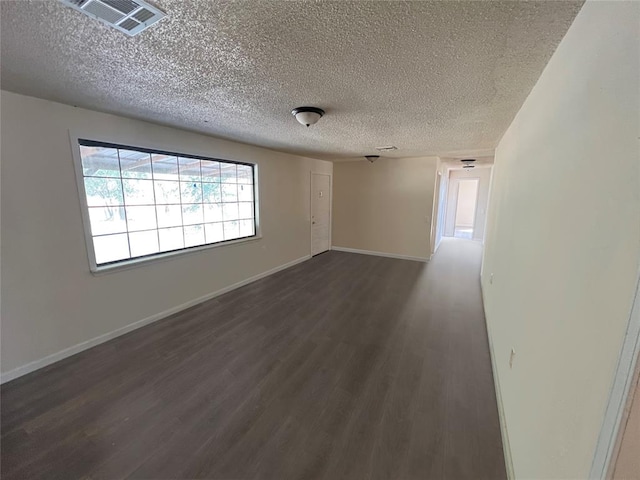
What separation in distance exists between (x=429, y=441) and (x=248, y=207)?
12.9 ft

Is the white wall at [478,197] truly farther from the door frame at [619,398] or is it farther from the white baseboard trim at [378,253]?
the door frame at [619,398]

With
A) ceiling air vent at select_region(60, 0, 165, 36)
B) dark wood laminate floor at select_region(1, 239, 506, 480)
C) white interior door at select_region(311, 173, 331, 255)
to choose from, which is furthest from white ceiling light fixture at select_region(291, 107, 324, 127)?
white interior door at select_region(311, 173, 331, 255)

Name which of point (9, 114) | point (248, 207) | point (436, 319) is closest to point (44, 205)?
point (9, 114)

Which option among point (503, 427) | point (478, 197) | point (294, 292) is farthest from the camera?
point (478, 197)

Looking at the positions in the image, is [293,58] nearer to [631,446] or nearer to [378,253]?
[631,446]

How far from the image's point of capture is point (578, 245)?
3.09 ft

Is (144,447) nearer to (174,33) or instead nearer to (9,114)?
(174,33)

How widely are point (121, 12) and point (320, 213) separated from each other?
5.51 m

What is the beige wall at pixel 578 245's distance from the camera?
0.69 meters

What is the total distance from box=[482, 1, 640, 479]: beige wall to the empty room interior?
12mm

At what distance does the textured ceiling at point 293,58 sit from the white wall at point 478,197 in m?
6.44

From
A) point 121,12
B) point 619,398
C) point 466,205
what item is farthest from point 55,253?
point 466,205

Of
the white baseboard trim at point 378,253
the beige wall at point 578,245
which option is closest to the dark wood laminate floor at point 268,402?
the beige wall at point 578,245

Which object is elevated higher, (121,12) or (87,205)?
(121,12)
